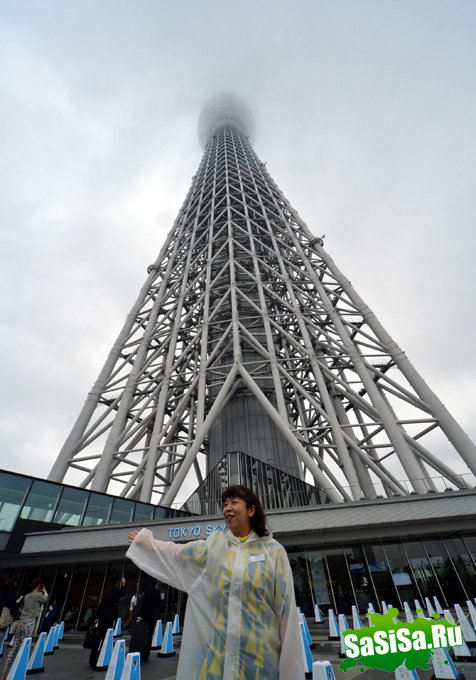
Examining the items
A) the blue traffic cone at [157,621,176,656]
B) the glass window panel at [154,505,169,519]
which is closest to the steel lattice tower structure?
the glass window panel at [154,505,169,519]

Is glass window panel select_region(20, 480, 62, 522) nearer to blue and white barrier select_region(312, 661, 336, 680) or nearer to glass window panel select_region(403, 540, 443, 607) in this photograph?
glass window panel select_region(403, 540, 443, 607)

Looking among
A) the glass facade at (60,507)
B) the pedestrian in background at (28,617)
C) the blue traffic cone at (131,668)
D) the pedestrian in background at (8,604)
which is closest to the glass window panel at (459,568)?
the glass facade at (60,507)

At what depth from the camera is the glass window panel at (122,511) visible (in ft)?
58.3

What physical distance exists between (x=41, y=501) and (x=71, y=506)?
1465mm

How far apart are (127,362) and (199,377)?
958cm

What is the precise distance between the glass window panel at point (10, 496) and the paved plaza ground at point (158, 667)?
8.11 metres

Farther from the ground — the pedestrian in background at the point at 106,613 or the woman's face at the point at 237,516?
the pedestrian in background at the point at 106,613

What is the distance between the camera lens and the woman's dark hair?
263cm

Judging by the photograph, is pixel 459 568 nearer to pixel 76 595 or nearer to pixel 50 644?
pixel 50 644

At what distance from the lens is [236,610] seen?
86.1 inches

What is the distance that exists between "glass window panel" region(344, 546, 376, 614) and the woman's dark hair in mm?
14185

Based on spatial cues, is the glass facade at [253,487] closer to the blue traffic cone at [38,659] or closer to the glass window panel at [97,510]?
the glass window panel at [97,510]

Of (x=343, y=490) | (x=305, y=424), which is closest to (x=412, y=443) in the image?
(x=343, y=490)

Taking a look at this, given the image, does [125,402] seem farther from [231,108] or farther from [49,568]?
[231,108]
